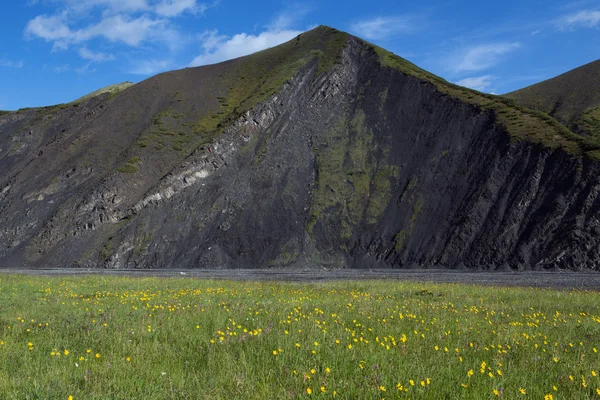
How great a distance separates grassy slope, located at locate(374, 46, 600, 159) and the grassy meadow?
145 feet

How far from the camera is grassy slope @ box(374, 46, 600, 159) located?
50938mm

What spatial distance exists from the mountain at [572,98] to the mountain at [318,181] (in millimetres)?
33164

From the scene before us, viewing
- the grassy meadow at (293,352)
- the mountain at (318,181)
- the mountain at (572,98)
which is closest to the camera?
the grassy meadow at (293,352)

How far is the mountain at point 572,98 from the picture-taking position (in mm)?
86375

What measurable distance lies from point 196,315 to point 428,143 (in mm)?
54088

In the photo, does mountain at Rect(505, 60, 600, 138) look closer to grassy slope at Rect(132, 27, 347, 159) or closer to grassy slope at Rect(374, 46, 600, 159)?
grassy slope at Rect(374, 46, 600, 159)

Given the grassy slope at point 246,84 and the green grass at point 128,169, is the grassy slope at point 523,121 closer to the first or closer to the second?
the grassy slope at point 246,84

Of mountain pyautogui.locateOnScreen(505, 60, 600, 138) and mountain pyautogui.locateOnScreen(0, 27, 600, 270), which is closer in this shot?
mountain pyautogui.locateOnScreen(0, 27, 600, 270)

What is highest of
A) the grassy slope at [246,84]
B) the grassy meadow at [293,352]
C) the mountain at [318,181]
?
the grassy slope at [246,84]

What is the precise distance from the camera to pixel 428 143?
60906 millimetres

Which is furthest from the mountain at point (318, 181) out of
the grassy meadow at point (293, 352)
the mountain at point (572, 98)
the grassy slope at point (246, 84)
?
the grassy meadow at point (293, 352)

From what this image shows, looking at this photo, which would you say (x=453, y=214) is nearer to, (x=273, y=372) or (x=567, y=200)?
(x=567, y=200)

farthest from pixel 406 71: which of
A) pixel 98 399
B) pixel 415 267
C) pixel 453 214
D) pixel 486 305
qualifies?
pixel 98 399

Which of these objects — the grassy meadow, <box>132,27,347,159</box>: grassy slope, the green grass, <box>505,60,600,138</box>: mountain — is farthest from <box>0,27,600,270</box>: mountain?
the grassy meadow
